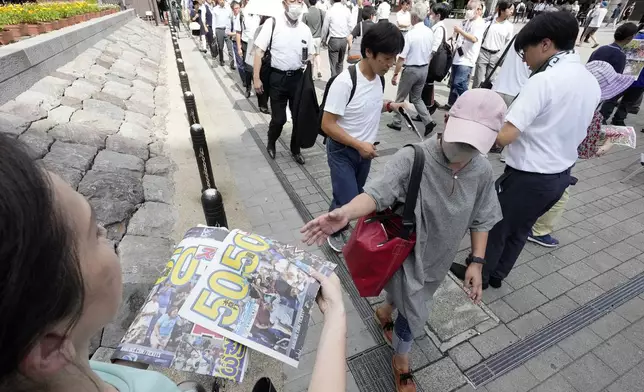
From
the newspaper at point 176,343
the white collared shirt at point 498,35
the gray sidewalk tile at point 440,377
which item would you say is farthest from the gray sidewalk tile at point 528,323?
the white collared shirt at point 498,35

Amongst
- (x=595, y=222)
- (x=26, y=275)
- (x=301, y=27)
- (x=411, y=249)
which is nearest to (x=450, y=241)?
(x=411, y=249)

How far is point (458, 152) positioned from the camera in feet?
5.50

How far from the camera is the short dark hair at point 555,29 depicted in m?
2.24

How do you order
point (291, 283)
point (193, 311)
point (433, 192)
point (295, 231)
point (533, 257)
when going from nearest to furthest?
1. point (193, 311)
2. point (291, 283)
3. point (433, 192)
4. point (533, 257)
5. point (295, 231)

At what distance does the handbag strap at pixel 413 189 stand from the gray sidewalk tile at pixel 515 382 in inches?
58.2

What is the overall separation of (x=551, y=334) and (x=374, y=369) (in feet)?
5.10

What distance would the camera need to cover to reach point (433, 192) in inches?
70.5

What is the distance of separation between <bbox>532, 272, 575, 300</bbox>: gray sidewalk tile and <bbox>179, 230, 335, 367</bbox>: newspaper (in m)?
2.90

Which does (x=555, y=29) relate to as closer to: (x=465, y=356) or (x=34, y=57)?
(x=465, y=356)

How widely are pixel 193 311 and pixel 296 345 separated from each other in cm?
35

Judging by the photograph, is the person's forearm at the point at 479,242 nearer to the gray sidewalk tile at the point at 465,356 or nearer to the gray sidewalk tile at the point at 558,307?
the gray sidewalk tile at the point at 465,356

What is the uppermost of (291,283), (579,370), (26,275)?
(26,275)

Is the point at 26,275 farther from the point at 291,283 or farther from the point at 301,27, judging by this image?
the point at 301,27

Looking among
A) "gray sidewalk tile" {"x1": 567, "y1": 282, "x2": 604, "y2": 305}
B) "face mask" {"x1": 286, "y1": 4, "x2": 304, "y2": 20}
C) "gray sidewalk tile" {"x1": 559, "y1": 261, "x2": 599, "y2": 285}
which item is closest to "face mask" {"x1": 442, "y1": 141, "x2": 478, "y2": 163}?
"gray sidewalk tile" {"x1": 567, "y1": 282, "x2": 604, "y2": 305}
